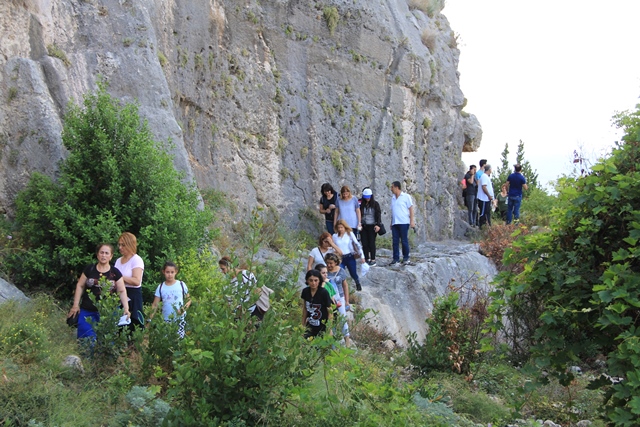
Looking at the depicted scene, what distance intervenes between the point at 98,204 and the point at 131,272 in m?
1.81

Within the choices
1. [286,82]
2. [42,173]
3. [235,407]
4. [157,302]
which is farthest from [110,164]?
[286,82]

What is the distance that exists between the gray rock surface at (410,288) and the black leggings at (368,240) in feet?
1.22

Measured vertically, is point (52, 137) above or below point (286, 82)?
below

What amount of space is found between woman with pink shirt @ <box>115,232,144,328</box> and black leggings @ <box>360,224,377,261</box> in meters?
6.49

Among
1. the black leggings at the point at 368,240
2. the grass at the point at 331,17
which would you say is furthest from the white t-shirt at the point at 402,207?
the grass at the point at 331,17

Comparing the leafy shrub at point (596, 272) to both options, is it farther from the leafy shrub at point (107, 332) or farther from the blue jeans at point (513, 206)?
the blue jeans at point (513, 206)

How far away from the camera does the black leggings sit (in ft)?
44.2

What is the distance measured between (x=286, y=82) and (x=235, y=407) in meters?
12.5

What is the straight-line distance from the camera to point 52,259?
8.59m

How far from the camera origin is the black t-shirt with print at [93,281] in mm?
7188

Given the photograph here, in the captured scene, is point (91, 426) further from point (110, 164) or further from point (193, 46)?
point (193, 46)

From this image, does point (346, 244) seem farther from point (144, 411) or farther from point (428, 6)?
point (428, 6)

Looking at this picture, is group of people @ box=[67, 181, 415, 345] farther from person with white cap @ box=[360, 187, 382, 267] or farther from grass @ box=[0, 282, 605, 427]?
person with white cap @ box=[360, 187, 382, 267]

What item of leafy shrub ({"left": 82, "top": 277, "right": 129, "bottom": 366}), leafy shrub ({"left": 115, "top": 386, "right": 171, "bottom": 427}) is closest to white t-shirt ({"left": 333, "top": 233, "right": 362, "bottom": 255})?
leafy shrub ({"left": 82, "top": 277, "right": 129, "bottom": 366})
